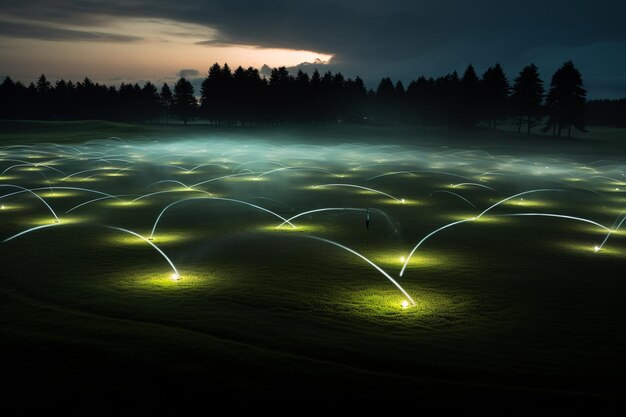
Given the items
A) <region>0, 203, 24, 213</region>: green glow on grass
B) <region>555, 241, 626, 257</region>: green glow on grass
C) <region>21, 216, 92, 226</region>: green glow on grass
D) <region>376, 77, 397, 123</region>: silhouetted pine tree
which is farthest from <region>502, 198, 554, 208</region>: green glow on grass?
<region>376, 77, 397, 123</region>: silhouetted pine tree

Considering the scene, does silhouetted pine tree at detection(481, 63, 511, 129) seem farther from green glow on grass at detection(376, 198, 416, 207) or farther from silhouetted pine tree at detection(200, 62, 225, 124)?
green glow on grass at detection(376, 198, 416, 207)

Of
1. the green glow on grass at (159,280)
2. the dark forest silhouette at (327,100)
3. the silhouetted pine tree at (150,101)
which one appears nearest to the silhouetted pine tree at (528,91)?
the dark forest silhouette at (327,100)

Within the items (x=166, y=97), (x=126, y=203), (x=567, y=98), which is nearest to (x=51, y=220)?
(x=126, y=203)

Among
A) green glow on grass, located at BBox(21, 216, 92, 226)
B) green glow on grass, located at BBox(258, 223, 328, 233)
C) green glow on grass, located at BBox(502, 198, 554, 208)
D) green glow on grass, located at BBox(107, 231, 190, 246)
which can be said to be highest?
green glow on grass, located at BBox(502, 198, 554, 208)

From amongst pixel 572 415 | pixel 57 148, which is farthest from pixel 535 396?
pixel 57 148

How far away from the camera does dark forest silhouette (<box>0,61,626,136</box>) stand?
9112 centimetres

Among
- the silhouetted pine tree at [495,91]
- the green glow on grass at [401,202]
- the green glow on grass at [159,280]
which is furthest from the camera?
the silhouetted pine tree at [495,91]

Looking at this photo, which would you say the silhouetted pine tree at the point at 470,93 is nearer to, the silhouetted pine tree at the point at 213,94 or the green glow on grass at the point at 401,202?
the silhouetted pine tree at the point at 213,94

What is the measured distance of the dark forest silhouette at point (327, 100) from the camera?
9112cm

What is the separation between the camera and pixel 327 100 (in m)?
116

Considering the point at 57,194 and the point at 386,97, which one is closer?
the point at 57,194

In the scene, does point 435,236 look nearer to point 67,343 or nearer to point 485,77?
point 67,343

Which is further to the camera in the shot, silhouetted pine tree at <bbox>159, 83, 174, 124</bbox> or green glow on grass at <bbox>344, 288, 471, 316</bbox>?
silhouetted pine tree at <bbox>159, 83, 174, 124</bbox>

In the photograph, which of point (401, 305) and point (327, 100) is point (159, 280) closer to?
point (401, 305)
